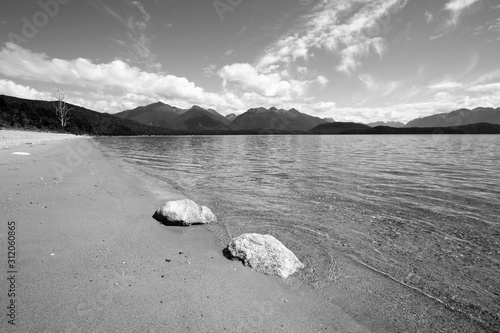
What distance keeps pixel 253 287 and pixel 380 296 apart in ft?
9.69

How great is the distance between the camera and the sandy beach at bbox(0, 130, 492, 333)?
412cm

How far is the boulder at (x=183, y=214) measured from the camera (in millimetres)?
8672

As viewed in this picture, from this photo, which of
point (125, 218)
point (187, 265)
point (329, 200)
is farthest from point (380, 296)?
point (125, 218)

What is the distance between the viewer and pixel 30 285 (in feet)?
15.3

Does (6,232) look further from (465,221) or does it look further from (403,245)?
(465,221)

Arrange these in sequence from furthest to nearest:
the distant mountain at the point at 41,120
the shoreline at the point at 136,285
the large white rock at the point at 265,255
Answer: the distant mountain at the point at 41,120
the large white rock at the point at 265,255
the shoreline at the point at 136,285

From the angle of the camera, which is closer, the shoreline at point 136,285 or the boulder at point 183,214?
the shoreline at point 136,285

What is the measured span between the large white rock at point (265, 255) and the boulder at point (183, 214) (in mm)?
2699

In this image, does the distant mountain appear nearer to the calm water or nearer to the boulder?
the boulder

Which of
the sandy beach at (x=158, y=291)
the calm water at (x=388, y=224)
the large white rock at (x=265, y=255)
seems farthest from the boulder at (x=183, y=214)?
the large white rock at (x=265, y=255)

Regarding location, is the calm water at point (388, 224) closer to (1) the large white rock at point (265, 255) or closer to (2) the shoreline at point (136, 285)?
(1) the large white rock at point (265, 255)

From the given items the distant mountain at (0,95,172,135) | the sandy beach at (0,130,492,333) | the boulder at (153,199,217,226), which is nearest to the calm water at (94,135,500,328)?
the sandy beach at (0,130,492,333)

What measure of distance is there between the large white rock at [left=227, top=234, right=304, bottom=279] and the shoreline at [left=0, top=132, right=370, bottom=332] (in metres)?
0.24

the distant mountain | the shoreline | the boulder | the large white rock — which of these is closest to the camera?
the shoreline
